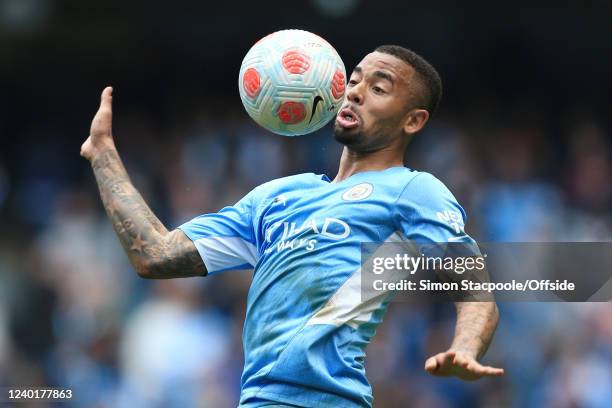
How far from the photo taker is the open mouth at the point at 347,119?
5.96 meters

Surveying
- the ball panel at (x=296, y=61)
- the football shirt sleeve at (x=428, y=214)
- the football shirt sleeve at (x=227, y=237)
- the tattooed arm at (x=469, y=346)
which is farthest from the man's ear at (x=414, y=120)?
the tattooed arm at (x=469, y=346)

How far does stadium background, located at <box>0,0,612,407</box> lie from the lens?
11711 mm

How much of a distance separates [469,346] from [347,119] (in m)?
1.44

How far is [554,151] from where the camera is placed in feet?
46.3

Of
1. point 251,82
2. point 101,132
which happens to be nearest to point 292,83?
point 251,82

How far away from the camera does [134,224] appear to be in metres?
5.85

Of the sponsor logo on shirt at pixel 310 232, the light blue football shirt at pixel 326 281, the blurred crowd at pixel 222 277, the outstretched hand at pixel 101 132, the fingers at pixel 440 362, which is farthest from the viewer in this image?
the blurred crowd at pixel 222 277

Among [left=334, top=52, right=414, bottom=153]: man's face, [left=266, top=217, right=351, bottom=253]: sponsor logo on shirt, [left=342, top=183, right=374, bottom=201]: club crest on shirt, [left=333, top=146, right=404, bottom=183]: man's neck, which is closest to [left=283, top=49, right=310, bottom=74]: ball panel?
[left=334, top=52, right=414, bottom=153]: man's face

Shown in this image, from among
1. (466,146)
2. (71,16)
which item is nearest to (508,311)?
(466,146)

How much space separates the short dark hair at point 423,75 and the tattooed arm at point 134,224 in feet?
4.50

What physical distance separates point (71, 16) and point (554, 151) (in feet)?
23.3

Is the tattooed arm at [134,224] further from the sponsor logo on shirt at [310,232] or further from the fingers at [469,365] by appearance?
the fingers at [469,365]

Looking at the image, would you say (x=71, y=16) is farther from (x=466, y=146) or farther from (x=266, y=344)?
(x=266, y=344)

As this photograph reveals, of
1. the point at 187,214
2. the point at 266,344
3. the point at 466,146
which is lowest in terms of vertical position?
the point at 266,344
